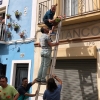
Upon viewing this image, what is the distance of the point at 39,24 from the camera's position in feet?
24.5

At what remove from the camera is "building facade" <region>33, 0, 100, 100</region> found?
240 inches

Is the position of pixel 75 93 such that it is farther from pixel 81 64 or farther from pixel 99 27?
pixel 99 27

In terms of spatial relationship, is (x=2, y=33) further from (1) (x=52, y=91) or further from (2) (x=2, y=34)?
(1) (x=52, y=91)

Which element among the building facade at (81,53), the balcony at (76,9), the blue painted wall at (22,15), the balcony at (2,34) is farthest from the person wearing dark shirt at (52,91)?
the balcony at (2,34)

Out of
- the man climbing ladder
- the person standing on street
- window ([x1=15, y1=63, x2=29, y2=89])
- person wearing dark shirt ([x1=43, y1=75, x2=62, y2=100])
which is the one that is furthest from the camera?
window ([x1=15, y1=63, x2=29, y2=89])

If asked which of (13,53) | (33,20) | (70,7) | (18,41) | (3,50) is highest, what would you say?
(70,7)

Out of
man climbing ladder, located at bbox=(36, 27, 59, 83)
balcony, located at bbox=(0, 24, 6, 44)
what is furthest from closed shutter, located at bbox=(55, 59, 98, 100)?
balcony, located at bbox=(0, 24, 6, 44)

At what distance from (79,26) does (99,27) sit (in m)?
0.75

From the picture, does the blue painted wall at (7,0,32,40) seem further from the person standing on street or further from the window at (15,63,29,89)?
the person standing on street

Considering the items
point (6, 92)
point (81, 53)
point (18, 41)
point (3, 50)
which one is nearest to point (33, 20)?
point (18, 41)

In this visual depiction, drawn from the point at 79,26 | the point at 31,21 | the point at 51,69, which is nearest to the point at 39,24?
the point at 31,21

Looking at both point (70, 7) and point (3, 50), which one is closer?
point (70, 7)

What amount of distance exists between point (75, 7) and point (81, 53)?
195cm

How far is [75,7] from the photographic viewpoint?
23.5ft
